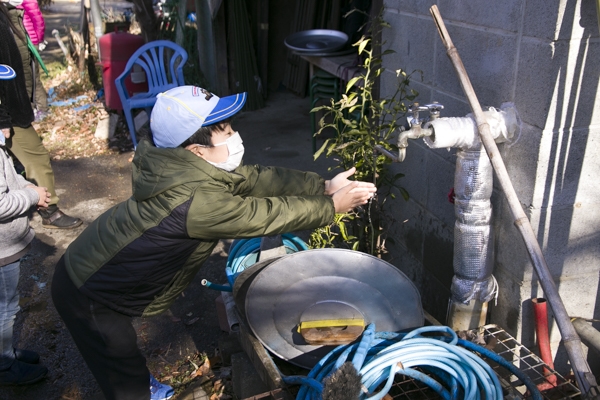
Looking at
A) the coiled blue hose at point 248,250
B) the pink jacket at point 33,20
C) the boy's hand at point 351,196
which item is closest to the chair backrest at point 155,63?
the pink jacket at point 33,20

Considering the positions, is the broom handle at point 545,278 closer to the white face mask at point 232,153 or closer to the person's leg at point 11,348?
the white face mask at point 232,153

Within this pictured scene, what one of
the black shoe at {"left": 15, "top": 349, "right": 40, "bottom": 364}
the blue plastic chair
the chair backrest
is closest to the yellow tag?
the black shoe at {"left": 15, "top": 349, "right": 40, "bottom": 364}

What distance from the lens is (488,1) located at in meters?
2.45

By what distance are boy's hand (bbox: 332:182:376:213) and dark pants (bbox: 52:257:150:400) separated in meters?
1.13

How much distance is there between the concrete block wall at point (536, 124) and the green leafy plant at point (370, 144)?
0.24 metres

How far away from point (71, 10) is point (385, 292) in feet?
63.7

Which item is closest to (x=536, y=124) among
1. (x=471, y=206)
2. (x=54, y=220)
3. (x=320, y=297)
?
(x=471, y=206)

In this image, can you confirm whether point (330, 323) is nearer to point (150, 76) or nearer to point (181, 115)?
point (181, 115)

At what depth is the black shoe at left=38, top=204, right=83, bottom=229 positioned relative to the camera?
530 cm

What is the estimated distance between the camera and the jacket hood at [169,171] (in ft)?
7.54

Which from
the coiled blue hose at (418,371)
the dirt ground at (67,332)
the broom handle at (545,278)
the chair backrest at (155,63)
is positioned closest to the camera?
the broom handle at (545,278)

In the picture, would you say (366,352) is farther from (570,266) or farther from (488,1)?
(488,1)

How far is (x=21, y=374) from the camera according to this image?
131 inches

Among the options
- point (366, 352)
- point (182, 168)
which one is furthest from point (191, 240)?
point (366, 352)
